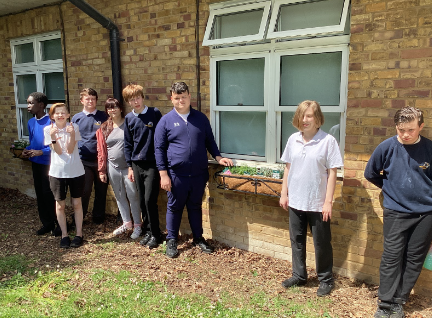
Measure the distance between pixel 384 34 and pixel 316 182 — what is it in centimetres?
141

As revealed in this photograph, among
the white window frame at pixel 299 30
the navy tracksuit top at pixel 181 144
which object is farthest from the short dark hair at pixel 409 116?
the navy tracksuit top at pixel 181 144

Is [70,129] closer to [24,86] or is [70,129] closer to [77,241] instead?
[77,241]

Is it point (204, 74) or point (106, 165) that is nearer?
point (204, 74)

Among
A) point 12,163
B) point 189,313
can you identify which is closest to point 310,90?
point 189,313

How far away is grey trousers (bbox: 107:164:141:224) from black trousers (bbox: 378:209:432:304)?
298cm

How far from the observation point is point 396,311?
118 inches

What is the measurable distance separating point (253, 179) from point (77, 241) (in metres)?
2.39

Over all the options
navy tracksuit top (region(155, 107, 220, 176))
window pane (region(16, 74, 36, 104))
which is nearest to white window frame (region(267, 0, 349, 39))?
navy tracksuit top (region(155, 107, 220, 176))

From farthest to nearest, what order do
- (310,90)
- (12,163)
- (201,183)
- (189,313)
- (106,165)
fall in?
1. (12,163)
2. (106,165)
3. (201,183)
4. (310,90)
5. (189,313)

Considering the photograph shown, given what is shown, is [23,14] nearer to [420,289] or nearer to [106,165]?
[106,165]

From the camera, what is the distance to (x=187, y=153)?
3.96m

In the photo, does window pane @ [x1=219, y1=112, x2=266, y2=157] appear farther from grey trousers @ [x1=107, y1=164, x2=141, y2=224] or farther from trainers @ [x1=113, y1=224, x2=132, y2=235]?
trainers @ [x1=113, y1=224, x2=132, y2=235]

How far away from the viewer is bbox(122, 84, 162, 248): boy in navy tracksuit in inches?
167

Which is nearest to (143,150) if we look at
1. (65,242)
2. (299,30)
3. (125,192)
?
(125,192)
